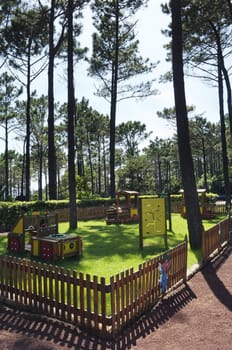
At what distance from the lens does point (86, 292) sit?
5.30 metres

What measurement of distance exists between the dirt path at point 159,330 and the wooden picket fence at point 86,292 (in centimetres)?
19

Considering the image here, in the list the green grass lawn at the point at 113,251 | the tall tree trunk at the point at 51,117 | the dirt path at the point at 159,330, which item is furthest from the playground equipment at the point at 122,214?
the dirt path at the point at 159,330

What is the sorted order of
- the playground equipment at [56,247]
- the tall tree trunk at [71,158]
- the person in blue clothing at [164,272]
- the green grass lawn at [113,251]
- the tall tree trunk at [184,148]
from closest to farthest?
the person in blue clothing at [164,272]
the green grass lawn at [113,251]
the playground equipment at [56,247]
the tall tree trunk at [184,148]
the tall tree trunk at [71,158]

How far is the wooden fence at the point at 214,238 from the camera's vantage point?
9.38m

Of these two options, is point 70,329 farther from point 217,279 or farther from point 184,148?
point 184,148

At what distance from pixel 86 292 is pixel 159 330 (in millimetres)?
1323

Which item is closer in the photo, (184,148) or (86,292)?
(86,292)

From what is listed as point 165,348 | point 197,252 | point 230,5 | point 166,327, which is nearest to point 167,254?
point 166,327

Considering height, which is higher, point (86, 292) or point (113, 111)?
point (113, 111)

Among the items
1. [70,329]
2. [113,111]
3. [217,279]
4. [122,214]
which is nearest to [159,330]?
[70,329]

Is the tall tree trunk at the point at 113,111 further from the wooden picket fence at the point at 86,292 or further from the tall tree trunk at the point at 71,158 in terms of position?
the wooden picket fence at the point at 86,292

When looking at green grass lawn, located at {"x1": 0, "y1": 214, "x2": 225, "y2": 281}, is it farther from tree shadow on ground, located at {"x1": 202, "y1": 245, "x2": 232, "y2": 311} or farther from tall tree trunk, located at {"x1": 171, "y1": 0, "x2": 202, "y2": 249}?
tall tree trunk, located at {"x1": 171, "y1": 0, "x2": 202, "y2": 249}

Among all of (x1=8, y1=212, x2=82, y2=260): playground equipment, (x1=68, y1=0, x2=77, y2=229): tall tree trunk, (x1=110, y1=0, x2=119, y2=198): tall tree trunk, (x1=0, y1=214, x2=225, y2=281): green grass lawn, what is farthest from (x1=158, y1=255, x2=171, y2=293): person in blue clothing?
(x1=110, y1=0, x2=119, y2=198): tall tree trunk

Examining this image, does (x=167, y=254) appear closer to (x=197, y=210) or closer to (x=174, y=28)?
(x=197, y=210)
